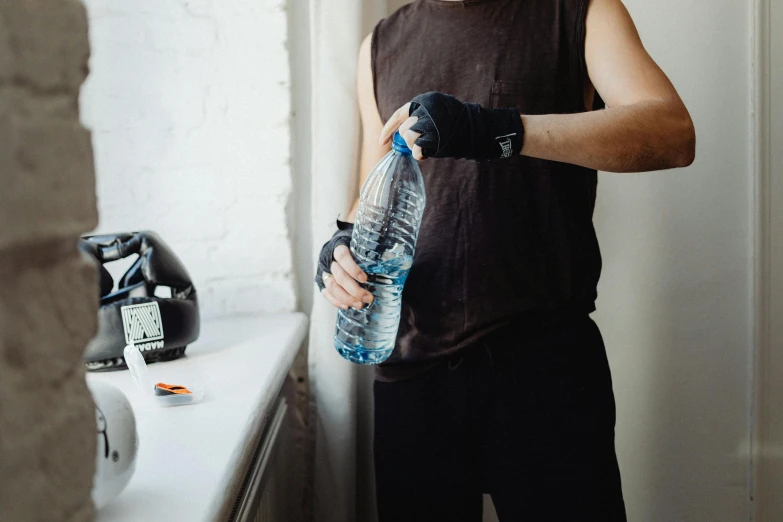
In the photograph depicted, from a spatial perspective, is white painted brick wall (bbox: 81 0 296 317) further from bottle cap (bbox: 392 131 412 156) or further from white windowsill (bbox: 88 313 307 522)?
bottle cap (bbox: 392 131 412 156)

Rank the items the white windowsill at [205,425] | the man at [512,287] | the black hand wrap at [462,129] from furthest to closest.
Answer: the man at [512,287] → the black hand wrap at [462,129] → the white windowsill at [205,425]

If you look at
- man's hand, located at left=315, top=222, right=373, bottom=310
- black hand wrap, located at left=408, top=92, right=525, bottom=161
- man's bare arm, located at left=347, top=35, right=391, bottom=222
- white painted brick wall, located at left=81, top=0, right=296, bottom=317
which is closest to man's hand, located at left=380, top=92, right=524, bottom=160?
black hand wrap, located at left=408, top=92, right=525, bottom=161

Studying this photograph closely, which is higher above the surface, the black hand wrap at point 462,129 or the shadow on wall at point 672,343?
the black hand wrap at point 462,129

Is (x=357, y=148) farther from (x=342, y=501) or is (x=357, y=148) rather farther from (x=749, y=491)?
(x=749, y=491)

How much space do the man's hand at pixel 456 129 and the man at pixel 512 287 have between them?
13 centimetres

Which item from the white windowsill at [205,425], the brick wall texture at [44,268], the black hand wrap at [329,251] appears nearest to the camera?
the brick wall texture at [44,268]

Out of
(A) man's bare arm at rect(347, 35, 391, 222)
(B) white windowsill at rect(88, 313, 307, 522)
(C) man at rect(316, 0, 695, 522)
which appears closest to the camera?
(B) white windowsill at rect(88, 313, 307, 522)

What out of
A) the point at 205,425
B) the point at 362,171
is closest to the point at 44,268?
the point at 205,425

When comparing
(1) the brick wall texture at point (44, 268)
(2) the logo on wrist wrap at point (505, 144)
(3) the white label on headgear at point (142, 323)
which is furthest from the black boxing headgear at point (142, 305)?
(1) the brick wall texture at point (44, 268)

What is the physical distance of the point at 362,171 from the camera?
149cm

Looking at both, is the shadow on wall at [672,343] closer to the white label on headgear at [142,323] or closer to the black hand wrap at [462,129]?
the black hand wrap at [462,129]

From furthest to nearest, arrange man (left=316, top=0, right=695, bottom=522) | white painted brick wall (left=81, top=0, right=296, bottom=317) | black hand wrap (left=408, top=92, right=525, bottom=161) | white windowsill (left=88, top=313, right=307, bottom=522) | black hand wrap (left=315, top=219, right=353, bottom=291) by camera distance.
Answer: white painted brick wall (left=81, top=0, right=296, bottom=317) < black hand wrap (left=315, top=219, right=353, bottom=291) < man (left=316, top=0, right=695, bottom=522) < black hand wrap (left=408, top=92, right=525, bottom=161) < white windowsill (left=88, top=313, right=307, bottom=522)

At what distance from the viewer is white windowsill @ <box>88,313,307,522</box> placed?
66 centimetres

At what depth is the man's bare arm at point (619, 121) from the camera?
3.33 ft
